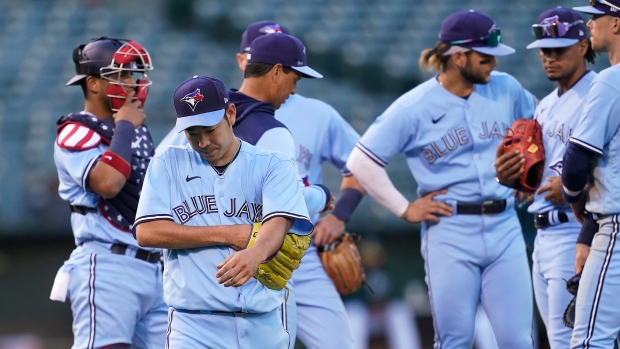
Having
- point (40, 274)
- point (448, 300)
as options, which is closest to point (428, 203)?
point (448, 300)

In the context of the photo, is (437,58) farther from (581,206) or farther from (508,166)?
(581,206)

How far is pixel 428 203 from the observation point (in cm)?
572

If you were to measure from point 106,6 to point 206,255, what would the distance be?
1137 cm

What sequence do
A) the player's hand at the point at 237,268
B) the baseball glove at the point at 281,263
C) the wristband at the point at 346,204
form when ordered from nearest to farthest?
1. the player's hand at the point at 237,268
2. the baseball glove at the point at 281,263
3. the wristband at the point at 346,204

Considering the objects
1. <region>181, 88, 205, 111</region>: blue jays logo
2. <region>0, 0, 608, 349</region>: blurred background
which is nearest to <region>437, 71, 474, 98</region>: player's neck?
<region>181, 88, 205, 111</region>: blue jays logo

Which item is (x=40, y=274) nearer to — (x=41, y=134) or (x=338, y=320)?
(x=41, y=134)

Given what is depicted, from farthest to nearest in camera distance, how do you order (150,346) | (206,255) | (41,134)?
1. (41,134)
2. (150,346)
3. (206,255)

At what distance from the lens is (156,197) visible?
4066 millimetres

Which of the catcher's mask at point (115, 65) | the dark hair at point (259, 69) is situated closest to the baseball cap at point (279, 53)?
the dark hair at point (259, 69)

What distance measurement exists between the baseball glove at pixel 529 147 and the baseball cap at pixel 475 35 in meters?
0.43

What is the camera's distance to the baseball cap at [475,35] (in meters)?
5.66

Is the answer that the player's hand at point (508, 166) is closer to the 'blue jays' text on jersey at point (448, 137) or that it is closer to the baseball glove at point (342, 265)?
the 'blue jays' text on jersey at point (448, 137)

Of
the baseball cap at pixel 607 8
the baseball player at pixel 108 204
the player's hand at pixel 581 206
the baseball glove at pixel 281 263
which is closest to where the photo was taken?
the baseball glove at pixel 281 263

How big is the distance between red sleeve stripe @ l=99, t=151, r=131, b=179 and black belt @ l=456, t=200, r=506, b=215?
74.2 inches
